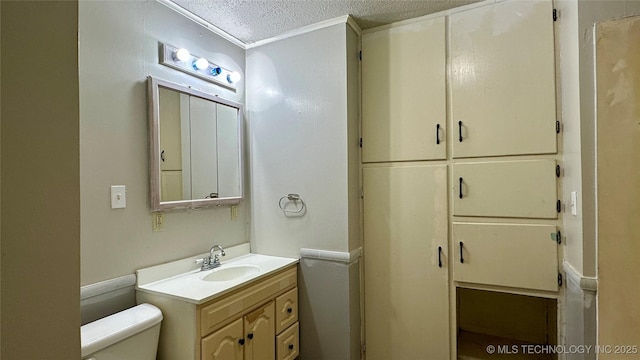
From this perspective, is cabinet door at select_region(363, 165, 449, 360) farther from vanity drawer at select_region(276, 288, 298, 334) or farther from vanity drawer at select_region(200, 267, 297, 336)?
vanity drawer at select_region(200, 267, 297, 336)

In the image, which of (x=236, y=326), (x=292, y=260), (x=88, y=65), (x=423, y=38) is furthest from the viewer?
(x=292, y=260)

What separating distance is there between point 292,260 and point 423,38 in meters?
1.68

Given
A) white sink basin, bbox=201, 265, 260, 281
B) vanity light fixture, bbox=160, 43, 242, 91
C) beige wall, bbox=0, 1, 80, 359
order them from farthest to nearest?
white sink basin, bbox=201, 265, 260, 281 → vanity light fixture, bbox=160, 43, 242, 91 → beige wall, bbox=0, 1, 80, 359

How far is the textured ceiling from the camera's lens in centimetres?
180

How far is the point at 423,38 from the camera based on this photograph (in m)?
1.95

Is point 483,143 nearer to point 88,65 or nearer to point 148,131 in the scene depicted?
point 148,131

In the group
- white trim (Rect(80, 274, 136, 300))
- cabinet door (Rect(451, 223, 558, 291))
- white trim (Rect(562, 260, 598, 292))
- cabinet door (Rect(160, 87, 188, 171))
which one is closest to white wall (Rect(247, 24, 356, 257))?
cabinet door (Rect(160, 87, 188, 171))

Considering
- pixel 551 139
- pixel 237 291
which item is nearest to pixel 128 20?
pixel 237 291

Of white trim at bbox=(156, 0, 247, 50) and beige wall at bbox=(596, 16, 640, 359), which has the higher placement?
white trim at bbox=(156, 0, 247, 50)

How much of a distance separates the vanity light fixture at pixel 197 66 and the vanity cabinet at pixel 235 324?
1.28m

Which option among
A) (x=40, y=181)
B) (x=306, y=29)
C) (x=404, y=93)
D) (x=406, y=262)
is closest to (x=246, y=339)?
(x=406, y=262)

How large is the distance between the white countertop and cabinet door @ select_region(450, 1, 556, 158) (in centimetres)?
141

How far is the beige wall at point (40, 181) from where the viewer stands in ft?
1.38

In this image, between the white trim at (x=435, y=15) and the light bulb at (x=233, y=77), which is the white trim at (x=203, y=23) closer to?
the light bulb at (x=233, y=77)
